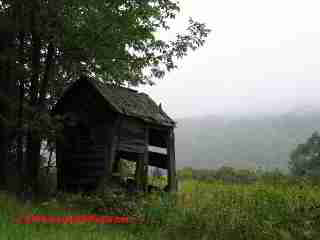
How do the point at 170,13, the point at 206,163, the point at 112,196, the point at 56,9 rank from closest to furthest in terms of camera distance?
the point at 56,9
the point at 112,196
the point at 170,13
the point at 206,163

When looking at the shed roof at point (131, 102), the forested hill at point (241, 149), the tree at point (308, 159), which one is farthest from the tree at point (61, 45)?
the forested hill at point (241, 149)

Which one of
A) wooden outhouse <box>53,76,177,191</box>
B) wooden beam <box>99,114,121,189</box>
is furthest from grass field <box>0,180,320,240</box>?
wooden outhouse <box>53,76,177,191</box>

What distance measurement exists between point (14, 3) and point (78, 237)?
6473 millimetres

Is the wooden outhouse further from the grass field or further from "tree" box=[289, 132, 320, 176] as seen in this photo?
"tree" box=[289, 132, 320, 176]

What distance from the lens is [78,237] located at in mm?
7395

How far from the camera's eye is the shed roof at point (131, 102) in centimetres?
1327

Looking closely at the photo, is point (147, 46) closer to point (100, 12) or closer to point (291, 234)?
point (100, 12)

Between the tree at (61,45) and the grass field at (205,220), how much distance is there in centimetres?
245

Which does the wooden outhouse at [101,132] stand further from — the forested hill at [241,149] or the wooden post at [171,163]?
the forested hill at [241,149]

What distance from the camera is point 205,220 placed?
9.43m

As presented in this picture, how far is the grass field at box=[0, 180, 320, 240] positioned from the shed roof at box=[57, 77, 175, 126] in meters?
3.35

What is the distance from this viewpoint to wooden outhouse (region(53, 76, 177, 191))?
13.2 meters

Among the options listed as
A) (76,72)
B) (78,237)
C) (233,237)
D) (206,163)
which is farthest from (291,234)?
(206,163)

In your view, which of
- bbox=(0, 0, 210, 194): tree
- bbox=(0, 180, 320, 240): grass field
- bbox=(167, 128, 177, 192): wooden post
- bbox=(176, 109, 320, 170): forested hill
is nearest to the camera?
bbox=(0, 180, 320, 240): grass field
